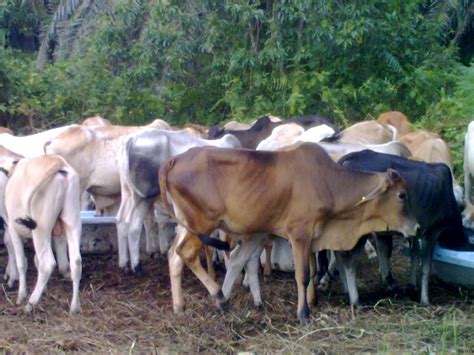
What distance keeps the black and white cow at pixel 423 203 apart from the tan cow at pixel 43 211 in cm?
243

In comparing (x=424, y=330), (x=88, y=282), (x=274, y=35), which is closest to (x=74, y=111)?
(x=274, y=35)

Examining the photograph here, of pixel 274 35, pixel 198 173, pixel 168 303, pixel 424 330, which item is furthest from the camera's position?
pixel 274 35

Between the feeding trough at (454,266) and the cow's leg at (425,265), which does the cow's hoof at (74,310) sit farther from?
the feeding trough at (454,266)

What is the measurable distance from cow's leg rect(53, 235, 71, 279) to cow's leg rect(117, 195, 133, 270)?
2.31 feet

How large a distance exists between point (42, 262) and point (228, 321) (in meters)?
1.75

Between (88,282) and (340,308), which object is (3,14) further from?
(340,308)

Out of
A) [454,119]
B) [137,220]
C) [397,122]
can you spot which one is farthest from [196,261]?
[454,119]

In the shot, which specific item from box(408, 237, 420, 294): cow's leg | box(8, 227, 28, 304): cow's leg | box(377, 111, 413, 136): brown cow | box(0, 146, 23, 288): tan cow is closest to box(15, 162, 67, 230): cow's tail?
box(8, 227, 28, 304): cow's leg

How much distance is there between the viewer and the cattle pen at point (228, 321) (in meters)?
7.45

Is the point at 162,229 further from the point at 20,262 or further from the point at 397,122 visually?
the point at 397,122

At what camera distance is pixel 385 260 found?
9484 mm

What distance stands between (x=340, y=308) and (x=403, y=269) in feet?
6.64

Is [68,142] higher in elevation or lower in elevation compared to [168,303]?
higher

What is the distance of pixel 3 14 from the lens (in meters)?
22.1
